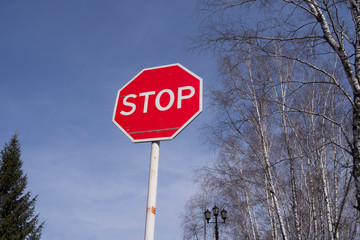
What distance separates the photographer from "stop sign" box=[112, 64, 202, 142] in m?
2.15

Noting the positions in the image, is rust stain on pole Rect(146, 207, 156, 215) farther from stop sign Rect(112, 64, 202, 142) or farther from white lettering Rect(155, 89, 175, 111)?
white lettering Rect(155, 89, 175, 111)

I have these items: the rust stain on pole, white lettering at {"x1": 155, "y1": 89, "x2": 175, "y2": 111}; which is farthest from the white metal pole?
white lettering at {"x1": 155, "y1": 89, "x2": 175, "y2": 111}

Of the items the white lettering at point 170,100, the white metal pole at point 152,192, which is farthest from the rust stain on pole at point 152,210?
the white lettering at point 170,100

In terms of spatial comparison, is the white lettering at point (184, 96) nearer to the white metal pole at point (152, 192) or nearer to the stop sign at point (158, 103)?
the stop sign at point (158, 103)

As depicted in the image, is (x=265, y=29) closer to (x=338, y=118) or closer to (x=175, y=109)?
(x=175, y=109)

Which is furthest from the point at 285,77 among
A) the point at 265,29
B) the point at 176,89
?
the point at 176,89

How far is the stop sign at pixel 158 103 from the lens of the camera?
215 centimetres

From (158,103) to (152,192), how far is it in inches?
28.2

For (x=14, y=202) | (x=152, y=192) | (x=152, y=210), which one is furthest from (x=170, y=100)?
(x=14, y=202)

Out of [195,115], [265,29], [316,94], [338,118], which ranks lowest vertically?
[195,115]

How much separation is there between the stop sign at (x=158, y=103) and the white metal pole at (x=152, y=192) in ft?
0.32

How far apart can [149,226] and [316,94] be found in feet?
33.4

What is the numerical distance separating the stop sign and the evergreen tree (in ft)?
69.9

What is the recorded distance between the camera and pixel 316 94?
34.4ft
